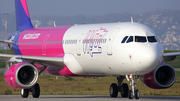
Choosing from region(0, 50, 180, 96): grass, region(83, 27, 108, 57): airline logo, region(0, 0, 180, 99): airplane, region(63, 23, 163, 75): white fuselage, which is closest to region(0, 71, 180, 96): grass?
region(0, 50, 180, 96): grass

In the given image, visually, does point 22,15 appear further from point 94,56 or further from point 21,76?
point 94,56

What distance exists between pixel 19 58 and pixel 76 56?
3.44 m

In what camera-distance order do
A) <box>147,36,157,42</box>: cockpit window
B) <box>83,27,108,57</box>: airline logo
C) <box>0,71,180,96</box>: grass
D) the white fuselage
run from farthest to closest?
<box>0,71,180,96</box>: grass, <box>83,27,108,57</box>: airline logo, <box>147,36,157,42</box>: cockpit window, the white fuselage

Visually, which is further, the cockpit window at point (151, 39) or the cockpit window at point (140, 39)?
the cockpit window at point (151, 39)

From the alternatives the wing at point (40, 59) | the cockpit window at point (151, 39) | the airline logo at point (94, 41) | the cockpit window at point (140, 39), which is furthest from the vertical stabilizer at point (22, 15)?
the cockpit window at point (151, 39)

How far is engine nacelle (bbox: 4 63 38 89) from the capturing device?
23.4 metres

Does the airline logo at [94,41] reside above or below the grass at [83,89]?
above

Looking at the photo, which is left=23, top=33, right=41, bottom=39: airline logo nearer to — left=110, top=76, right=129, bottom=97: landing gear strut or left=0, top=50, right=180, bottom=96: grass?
left=0, top=50, right=180, bottom=96: grass

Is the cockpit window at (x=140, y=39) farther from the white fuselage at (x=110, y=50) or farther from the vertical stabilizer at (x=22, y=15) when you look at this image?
the vertical stabilizer at (x=22, y=15)

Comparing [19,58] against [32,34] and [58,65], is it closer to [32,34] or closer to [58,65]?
[58,65]

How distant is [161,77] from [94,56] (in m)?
4.83

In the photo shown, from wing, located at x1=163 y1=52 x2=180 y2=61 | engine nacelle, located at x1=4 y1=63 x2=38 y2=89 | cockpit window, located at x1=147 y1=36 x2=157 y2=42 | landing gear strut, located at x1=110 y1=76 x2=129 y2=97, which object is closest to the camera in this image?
cockpit window, located at x1=147 y1=36 x2=157 y2=42

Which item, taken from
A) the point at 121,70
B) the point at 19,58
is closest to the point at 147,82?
the point at 121,70

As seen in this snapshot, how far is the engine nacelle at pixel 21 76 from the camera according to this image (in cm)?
2344
